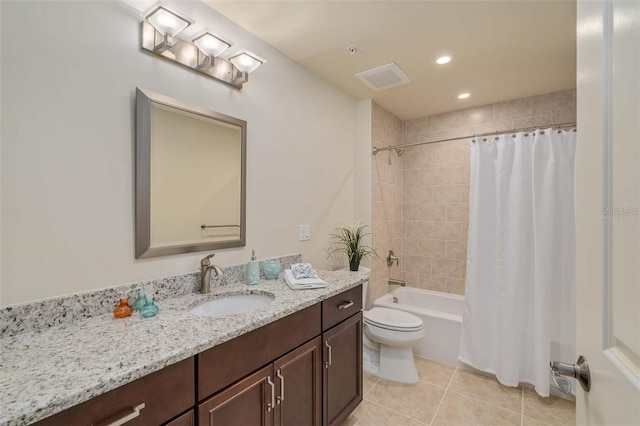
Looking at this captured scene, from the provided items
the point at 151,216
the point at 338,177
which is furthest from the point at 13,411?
the point at 338,177

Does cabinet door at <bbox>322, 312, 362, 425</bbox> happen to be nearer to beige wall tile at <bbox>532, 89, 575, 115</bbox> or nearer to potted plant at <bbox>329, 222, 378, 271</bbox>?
potted plant at <bbox>329, 222, 378, 271</bbox>

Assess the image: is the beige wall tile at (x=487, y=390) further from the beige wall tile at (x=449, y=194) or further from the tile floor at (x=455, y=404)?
the beige wall tile at (x=449, y=194)

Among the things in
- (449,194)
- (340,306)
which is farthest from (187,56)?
(449,194)

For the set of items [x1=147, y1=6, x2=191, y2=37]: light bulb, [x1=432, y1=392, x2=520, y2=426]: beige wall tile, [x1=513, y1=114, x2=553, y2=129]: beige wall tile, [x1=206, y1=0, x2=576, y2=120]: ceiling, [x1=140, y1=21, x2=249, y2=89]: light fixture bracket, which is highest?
[x1=206, y1=0, x2=576, y2=120]: ceiling

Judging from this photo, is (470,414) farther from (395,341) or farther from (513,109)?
(513,109)

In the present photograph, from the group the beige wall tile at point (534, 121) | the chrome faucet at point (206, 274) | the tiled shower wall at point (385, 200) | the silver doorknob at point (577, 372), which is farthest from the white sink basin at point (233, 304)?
the beige wall tile at point (534, 121)

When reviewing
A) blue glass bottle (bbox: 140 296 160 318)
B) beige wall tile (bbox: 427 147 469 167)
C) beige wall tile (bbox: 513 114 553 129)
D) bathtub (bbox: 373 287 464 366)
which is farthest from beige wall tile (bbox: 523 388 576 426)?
blue glass bottle (bbox: 140 296 160 318)

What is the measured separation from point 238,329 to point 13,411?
57cm

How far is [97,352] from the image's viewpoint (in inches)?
34.2

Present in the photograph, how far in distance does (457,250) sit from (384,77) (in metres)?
2.00

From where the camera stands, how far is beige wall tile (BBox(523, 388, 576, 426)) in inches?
75.3

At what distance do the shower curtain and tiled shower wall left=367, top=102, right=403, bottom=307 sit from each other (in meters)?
0.85

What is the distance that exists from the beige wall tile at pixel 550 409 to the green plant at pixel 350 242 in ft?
5.10

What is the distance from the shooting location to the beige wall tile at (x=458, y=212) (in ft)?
10.3
